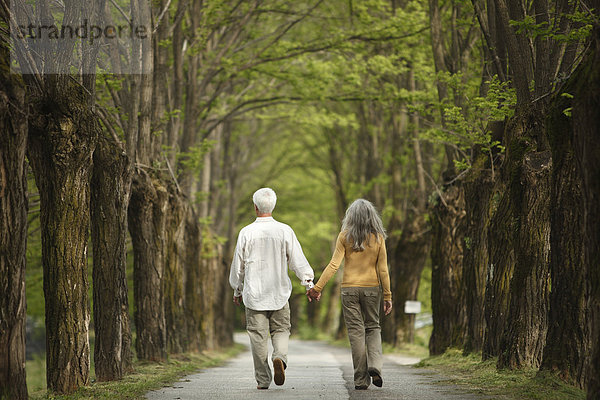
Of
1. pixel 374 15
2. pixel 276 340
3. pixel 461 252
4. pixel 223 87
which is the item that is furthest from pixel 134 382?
pixel 374 15

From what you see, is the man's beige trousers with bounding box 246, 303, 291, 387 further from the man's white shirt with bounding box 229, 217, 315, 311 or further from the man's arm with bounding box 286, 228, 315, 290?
the man's arm with bounding box 286, 228, 315, 290

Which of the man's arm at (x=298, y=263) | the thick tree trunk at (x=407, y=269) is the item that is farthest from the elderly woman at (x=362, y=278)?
the thick tree trunk at (x=407, y=269)

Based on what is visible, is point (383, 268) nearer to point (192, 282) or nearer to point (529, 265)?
point (529, 265)

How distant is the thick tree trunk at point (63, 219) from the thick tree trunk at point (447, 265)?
9.98m

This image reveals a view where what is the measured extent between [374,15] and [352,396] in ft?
55.7

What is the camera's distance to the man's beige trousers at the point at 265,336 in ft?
31.2

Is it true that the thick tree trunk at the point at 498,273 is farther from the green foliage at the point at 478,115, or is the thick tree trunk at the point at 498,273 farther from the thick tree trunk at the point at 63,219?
the thick tree trunk at the point at 63,219

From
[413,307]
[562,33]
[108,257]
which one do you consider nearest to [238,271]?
[108,257]

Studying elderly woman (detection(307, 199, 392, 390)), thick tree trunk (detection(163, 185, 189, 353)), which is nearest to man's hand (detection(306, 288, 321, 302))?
elderly woman (detection(307, 199, 392, 390))

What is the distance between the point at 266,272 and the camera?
988 centimetres

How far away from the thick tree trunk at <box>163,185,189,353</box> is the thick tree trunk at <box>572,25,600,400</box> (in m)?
10.7

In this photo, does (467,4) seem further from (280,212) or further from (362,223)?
(280,212)

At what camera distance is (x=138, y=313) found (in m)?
15.5

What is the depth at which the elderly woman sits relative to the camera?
9602 millimetres
